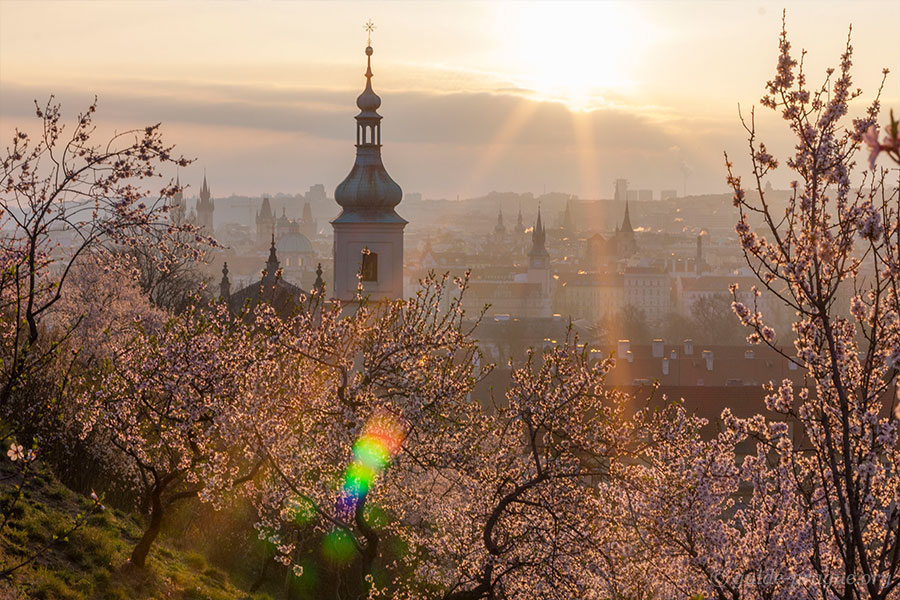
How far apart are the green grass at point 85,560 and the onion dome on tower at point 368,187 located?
105 feet

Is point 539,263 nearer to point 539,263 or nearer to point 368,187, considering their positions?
point 539,263

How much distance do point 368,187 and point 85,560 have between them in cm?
3637

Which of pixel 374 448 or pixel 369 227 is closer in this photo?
pixel 374 448

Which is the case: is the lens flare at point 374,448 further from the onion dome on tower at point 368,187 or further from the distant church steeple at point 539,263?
the distant church steeple at point 539,263

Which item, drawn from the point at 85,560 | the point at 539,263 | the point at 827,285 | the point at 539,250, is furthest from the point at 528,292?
the point at 827,285

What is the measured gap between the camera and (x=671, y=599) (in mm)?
17391

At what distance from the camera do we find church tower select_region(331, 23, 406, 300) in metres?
49.7

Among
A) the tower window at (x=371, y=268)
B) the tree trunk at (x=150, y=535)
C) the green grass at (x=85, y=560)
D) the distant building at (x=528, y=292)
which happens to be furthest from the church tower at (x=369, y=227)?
the distant building at (x=528, y=292)

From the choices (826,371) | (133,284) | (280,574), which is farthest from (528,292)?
(826,371)

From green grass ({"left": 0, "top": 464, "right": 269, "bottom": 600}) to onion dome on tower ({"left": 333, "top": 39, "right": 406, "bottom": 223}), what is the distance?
31.9 m

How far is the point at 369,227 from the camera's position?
50.8 metres

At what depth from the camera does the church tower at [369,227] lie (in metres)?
49.7

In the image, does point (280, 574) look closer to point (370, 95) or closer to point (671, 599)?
point (671, 599)

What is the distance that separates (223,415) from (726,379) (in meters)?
48.8
